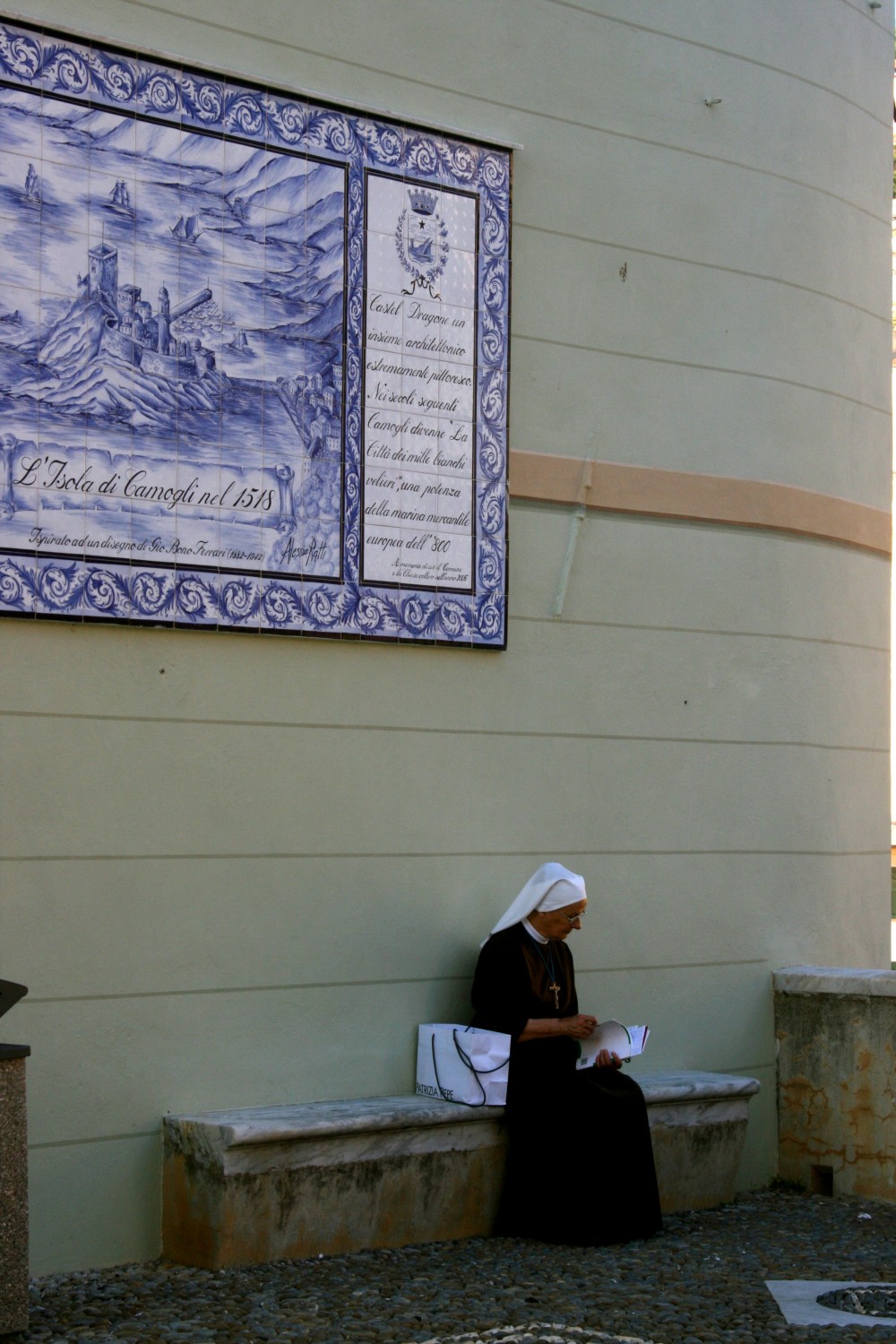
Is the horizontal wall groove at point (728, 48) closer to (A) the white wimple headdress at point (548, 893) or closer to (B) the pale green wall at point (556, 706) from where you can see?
(B) the pale green wall at point (556, 706)

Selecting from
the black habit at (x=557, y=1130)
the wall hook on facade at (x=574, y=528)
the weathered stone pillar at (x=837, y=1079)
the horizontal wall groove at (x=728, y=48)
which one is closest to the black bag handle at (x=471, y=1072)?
the black habit at (x=557, y=1130)

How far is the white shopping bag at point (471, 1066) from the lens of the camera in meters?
6.29

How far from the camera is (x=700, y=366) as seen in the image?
7832mm

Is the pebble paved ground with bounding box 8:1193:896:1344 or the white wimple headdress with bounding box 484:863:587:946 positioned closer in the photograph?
the pebble paved ground with bounding box 8:1193:896:1344

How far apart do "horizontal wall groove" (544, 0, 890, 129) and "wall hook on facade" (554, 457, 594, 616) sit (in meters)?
2.01

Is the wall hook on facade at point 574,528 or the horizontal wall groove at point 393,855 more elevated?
the wall hook on facade at point 574,528

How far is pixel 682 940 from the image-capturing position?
24.9ft

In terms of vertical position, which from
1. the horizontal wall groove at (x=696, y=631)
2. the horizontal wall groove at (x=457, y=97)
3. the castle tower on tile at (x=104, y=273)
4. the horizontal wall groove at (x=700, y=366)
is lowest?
the horizontal wall groove at (x=696, y=631)

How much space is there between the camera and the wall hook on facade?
23.6 ft

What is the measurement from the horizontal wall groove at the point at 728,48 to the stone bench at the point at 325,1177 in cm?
472

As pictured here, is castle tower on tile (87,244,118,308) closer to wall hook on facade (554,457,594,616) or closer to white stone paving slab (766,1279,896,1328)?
wall hook on facade (554,457,594,616)

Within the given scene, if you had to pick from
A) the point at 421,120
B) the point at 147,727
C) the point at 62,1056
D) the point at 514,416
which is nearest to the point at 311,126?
the point at 421,120

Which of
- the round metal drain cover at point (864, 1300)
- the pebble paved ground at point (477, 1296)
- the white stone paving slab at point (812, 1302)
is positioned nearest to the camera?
the pebble paved ground at point (477, 1296)

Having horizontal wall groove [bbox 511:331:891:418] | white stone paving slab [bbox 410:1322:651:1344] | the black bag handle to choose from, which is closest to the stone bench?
the black bag handle
